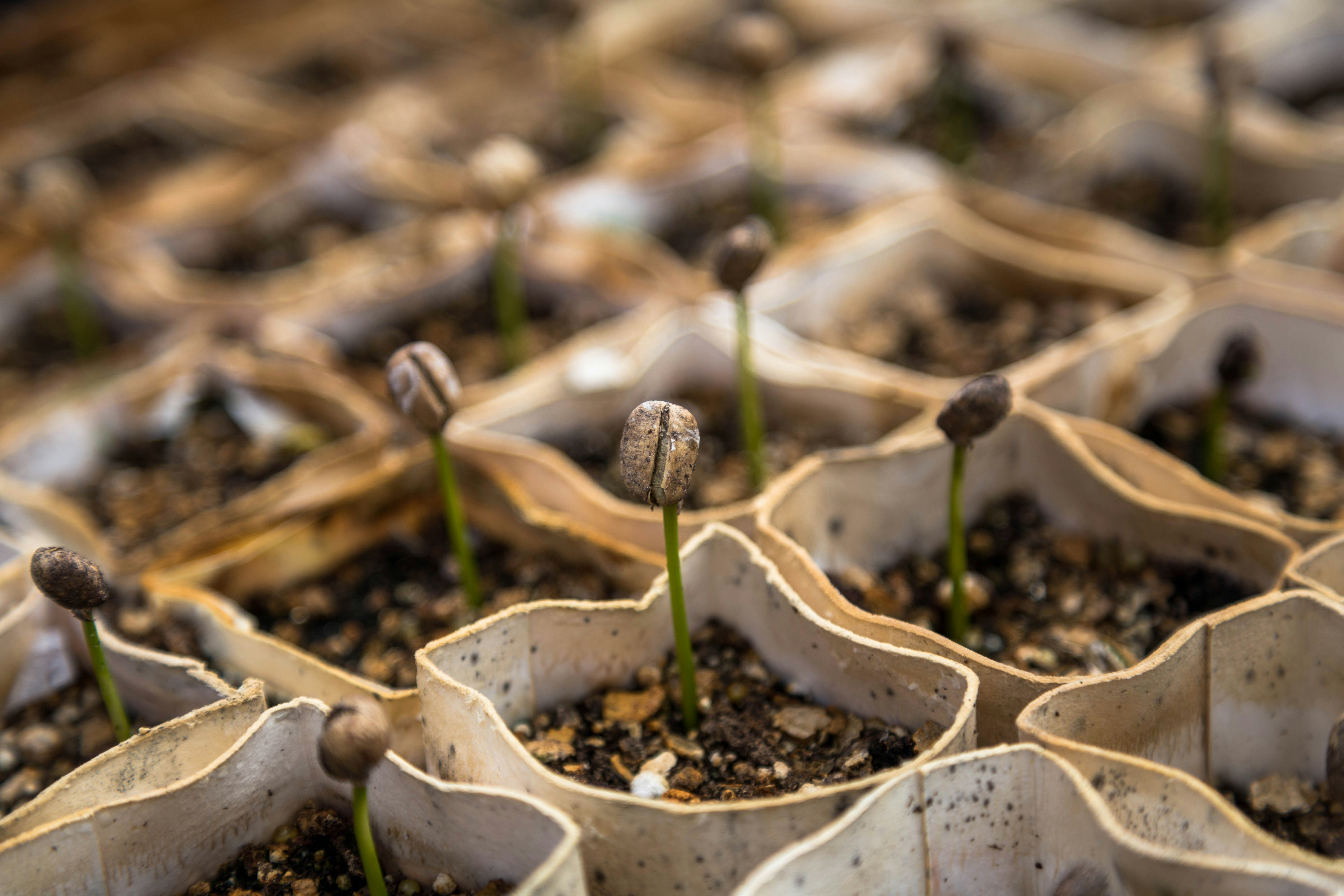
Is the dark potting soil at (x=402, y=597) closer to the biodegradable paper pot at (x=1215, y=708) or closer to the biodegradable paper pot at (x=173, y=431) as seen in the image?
the biodegradable paper pot at (x=173, y=431)

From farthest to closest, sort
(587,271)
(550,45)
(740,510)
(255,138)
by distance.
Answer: (550,45)
(255,138)
(587,271)
(740,510)

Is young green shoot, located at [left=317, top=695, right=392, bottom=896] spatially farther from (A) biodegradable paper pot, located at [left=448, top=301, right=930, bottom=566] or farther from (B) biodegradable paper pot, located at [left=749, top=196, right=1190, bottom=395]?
(B) biodegradable paper pot, located at [left=749, top=196, right=1190, bottom=395]

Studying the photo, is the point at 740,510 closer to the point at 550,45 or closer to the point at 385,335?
the point at 385,335

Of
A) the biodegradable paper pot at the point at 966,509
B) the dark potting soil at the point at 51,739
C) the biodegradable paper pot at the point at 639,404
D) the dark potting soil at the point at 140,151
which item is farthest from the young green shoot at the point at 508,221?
the dark potting soil at the point at 140,151

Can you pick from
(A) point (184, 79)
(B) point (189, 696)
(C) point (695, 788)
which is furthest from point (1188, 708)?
(A) point (184, 79)

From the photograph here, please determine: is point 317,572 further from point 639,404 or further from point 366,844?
point 366,844
